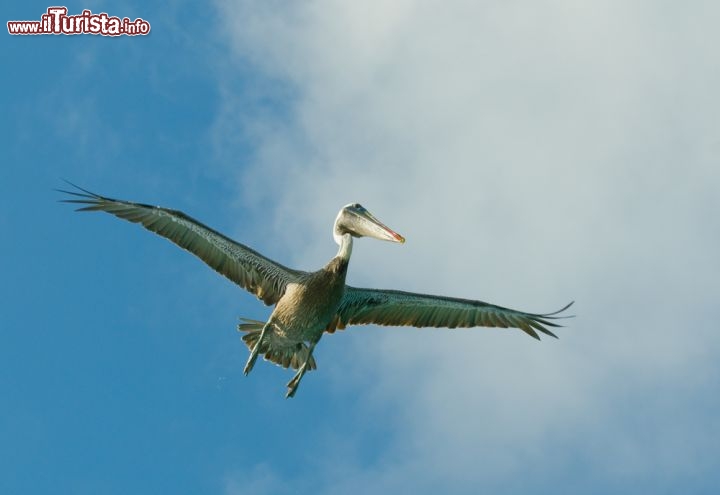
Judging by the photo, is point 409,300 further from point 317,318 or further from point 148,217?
point 148,217

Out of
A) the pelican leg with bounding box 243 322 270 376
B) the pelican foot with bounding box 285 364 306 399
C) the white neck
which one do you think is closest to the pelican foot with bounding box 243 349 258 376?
the pelican leg with bounding box 243 322 270 376

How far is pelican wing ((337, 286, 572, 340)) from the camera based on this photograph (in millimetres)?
23562

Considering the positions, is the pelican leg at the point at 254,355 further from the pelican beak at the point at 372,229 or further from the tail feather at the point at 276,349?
the pelican beak at the point at 372,229

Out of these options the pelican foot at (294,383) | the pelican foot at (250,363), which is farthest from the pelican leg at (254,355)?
the pelican foot at (294,383)

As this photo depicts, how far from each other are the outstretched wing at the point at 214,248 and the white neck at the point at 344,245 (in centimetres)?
74

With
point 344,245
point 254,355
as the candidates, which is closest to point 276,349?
point 254,355

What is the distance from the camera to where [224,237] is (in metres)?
22.8

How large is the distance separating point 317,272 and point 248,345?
1.68m

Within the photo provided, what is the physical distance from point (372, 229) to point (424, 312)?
2059mm

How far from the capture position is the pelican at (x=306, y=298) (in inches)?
883

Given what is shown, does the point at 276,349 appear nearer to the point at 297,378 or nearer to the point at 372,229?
the point at 297,378

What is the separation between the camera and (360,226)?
23.0 meters

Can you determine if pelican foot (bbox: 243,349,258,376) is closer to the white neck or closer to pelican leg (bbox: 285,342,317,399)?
pelican leg (bbox: 285,342,317,399)

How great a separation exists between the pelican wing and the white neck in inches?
28.7
